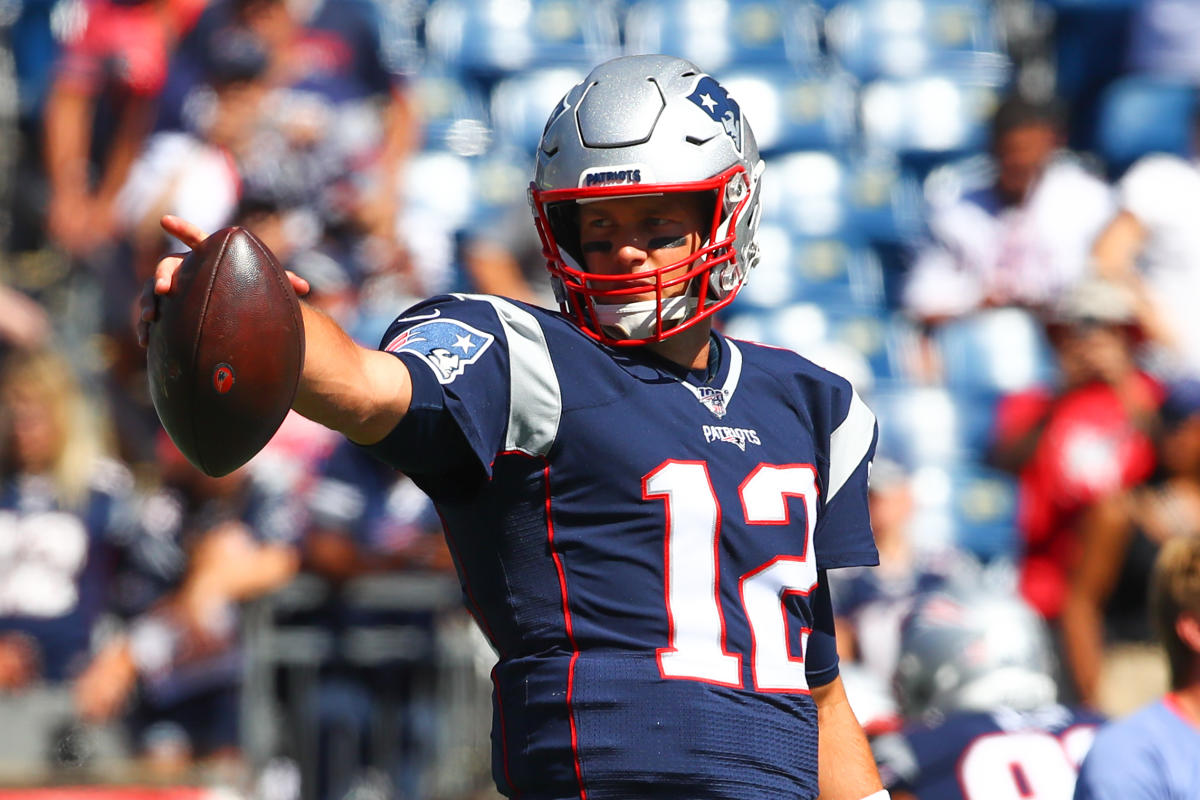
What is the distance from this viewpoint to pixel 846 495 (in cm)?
297

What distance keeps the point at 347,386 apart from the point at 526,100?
7440 millimetres

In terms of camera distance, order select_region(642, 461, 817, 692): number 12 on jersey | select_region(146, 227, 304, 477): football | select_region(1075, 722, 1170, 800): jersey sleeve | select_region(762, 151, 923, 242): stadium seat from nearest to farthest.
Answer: select_region(146, 227, 304, 477): football → select_region(642, 461, 817, 692): number 12 on jersey → select_region(1075, 722, 1170, 800): jersey sleeve → select_region(762, 151, 923, 242): stadium seat

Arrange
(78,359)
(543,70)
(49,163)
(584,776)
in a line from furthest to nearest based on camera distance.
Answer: (543,70) → (49,163) → (78,359) → (584,776)

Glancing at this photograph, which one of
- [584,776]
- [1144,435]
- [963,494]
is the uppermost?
[584,776]

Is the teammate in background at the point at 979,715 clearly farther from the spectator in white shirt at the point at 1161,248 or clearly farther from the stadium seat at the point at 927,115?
the stadium seat at the point at 927,115

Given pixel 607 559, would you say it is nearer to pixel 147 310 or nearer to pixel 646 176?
pixel 646 176

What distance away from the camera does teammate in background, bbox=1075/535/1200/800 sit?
12.4 ft

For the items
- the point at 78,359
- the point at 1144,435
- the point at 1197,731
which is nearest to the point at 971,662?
the point at 1197,731

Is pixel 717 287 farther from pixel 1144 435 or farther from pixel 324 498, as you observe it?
pixel 1144 435

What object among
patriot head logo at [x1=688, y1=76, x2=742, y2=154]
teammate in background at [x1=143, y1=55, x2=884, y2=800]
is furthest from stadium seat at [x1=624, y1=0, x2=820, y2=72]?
teammate in background at [x1=143, y1=55, x2=884, y2=800]

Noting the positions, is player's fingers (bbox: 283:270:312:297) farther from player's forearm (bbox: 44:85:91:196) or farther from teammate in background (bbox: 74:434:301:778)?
player's forearm (bbox: 44:85:91:196)

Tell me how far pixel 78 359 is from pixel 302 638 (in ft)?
6.49

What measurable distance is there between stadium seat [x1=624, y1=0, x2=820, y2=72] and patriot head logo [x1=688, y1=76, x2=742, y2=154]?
22.5 ft

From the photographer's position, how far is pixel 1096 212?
831 centimetres
